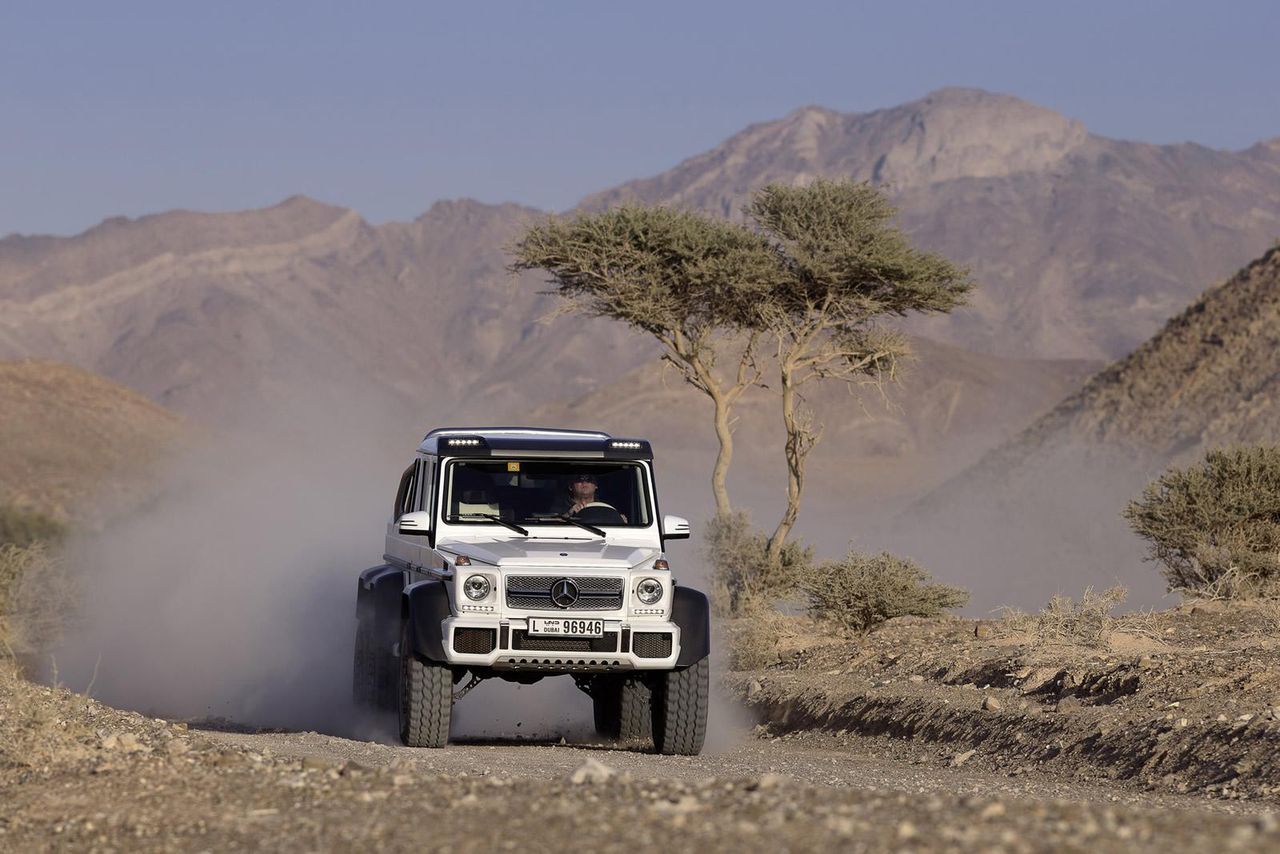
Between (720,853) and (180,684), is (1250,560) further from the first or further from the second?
(720,853)

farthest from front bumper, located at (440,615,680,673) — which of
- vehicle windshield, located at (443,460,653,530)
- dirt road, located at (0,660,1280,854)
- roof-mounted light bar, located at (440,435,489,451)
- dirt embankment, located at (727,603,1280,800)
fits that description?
dirt embankment, located at (727,603,1280,800)

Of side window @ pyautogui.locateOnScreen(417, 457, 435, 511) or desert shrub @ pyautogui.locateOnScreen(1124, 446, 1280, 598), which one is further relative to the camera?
desert shrub @ pyautogui.locateOnScreen(1124, 446, 1280, 598)

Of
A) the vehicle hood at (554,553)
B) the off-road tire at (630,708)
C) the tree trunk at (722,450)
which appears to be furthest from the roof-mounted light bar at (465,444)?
the tree trunk at (722,450)

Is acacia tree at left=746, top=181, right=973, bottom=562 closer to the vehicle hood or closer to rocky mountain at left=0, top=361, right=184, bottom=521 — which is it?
the vehicle hood

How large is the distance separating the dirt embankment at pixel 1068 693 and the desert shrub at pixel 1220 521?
227 cm

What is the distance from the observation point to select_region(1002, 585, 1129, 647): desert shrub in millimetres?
17422

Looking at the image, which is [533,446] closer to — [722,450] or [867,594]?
[867,594]

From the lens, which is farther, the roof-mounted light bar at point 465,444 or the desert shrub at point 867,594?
the desert shrub at point 867,594

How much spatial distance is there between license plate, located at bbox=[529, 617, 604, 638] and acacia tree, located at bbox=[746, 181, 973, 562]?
14.9m

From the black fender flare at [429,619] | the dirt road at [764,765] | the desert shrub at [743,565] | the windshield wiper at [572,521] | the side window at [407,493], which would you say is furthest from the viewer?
the desert shrub at [743,565]

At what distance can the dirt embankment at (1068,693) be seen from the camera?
39.6ft

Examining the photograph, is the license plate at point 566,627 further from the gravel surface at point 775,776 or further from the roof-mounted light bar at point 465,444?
the roof-mounted light bar at point 465,444

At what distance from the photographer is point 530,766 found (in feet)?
36.9

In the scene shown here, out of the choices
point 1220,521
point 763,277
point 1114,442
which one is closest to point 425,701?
point 1220,521
